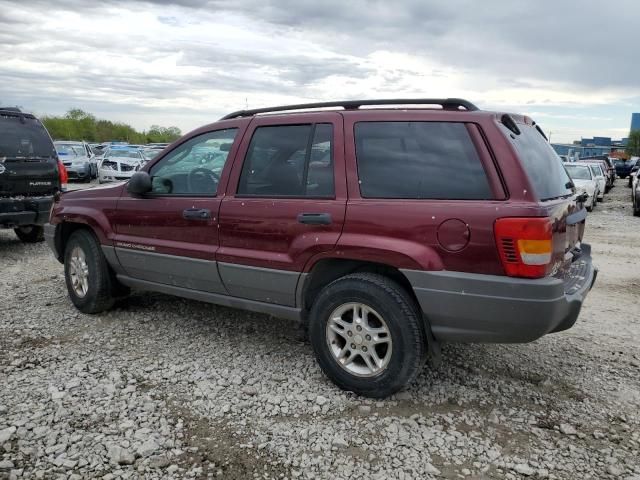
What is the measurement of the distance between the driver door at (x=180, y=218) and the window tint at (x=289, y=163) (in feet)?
0.73

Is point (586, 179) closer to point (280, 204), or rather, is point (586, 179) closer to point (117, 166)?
point (280, 204)

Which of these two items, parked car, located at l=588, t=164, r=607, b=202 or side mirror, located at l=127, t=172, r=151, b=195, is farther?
parked car, located at l=588, t=164, r=607, b=202

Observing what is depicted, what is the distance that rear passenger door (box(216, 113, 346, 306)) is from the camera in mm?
3494

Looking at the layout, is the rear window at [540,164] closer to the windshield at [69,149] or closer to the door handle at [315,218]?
the door handle at [315,218]

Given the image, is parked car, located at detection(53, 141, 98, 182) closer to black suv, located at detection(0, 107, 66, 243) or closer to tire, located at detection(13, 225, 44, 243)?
tire, located at detection(13, 225, 44, 243)

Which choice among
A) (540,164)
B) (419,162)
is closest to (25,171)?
(419,162)

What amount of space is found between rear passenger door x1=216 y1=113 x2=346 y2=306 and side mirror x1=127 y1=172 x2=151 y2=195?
0.79 meters

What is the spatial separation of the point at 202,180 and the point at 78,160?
791 inches

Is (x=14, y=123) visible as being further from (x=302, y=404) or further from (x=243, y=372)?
(x=302, y=404)

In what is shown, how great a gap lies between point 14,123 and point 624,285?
843cm

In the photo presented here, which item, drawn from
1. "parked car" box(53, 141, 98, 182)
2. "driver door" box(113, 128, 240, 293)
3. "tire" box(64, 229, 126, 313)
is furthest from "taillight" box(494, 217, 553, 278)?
"parked car" box(53, 141, 98, 182)

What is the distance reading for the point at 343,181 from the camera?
3449 mm

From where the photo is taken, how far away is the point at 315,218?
3.47 meters

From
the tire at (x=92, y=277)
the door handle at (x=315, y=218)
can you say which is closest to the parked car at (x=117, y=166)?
the tire at (x=92, y=277)
